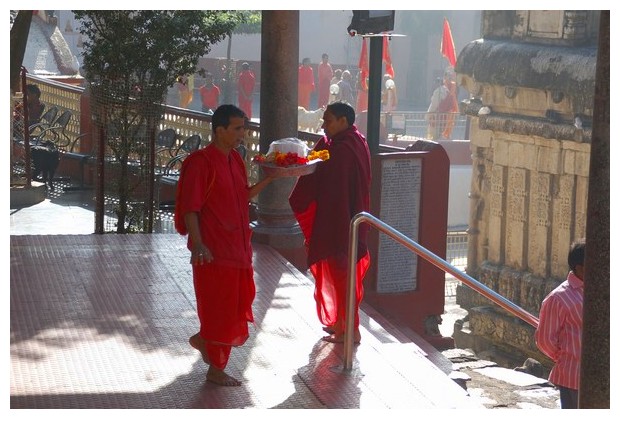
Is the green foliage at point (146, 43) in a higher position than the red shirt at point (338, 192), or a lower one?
higher

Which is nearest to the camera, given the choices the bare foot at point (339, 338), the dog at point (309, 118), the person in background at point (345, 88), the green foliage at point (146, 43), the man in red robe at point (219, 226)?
the man in red robe at point (219, 226)

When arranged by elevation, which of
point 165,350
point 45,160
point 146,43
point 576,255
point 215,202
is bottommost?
point 165,350

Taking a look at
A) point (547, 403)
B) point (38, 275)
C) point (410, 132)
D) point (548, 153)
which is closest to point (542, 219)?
point (548, 153)

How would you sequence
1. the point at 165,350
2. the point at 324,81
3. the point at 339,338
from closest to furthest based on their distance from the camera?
the point at 165,350, the point at 339,338, the point at 324,81

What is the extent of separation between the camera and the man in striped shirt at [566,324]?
6.43 meters

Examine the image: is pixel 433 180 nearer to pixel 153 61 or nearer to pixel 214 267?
pixel 153 61

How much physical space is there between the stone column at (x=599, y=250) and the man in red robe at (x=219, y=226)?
254cm

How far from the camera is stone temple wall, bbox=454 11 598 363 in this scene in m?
21.1

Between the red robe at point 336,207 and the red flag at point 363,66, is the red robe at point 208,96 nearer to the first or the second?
the red flag at point 363,66

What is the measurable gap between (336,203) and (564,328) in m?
1.84

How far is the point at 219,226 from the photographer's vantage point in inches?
260

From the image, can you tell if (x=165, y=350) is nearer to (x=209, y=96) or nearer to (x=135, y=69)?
(x=135, y=69)

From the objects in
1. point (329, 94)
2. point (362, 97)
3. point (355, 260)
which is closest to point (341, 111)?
point (355, 260)

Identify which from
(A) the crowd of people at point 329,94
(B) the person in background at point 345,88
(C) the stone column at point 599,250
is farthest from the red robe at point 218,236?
(B) the person in background at point 345,88
